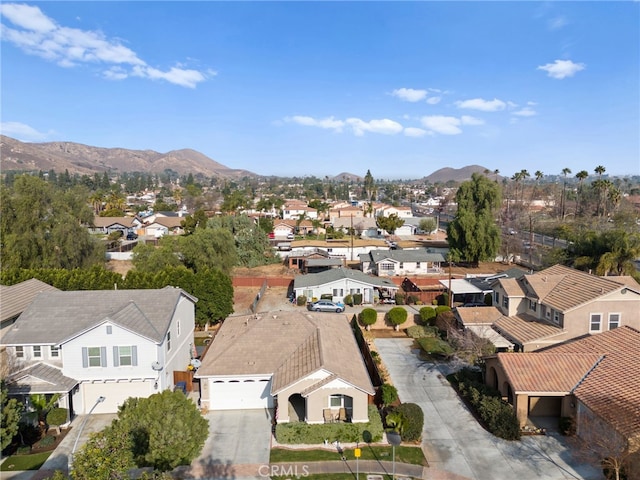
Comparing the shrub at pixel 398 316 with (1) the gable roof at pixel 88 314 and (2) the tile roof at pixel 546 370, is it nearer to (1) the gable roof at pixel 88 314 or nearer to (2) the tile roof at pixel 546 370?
(2) the tile roof at pixel 546 370

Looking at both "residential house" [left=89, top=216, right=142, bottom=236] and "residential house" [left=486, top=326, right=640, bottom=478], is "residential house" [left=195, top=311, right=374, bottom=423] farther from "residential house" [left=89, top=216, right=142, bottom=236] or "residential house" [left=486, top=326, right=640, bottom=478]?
"residential house" [left=89, top=216, right=142, bottom=236]

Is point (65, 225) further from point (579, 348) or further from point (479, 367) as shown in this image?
point (579, 348)

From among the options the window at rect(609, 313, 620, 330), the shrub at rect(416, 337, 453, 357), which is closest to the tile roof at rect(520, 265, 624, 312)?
the window at rect(609, 313, 620, 330)

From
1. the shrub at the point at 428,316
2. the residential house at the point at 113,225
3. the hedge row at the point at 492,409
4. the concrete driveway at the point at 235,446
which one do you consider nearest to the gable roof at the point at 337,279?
the shrub at the point at 428,316

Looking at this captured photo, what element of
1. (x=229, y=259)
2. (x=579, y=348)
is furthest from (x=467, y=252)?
(x=579, y=348)

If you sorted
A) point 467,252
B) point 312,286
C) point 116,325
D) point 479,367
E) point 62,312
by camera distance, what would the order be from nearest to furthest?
point 116,325 < point 62,312 < point 479,367 < point 312,286 < point 467,252

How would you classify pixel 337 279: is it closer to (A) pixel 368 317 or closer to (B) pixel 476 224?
(A) pixel 368 317

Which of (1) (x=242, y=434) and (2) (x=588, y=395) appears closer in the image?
(2) (x=588, y=395)
